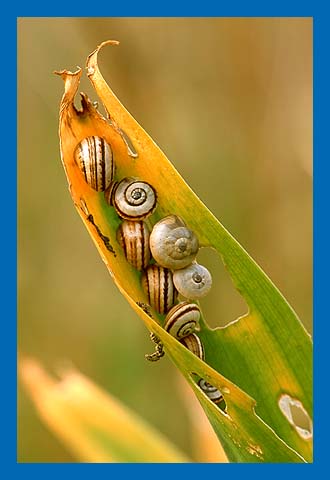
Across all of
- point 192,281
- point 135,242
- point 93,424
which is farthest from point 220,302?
point 135,242

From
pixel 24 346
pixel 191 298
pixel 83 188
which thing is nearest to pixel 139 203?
pixel 83 188

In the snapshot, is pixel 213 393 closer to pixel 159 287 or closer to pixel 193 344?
pixel 193 344

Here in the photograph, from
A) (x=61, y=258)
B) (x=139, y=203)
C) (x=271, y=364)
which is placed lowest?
(x=271, y=364)

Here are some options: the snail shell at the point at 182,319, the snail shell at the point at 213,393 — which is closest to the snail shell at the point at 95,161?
the snail shell at the point at 182,319

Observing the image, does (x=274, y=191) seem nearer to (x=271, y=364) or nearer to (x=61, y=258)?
(x=61, y=258)

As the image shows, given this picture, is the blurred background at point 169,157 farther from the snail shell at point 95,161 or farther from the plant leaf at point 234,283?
the snail shell at point 95,161
